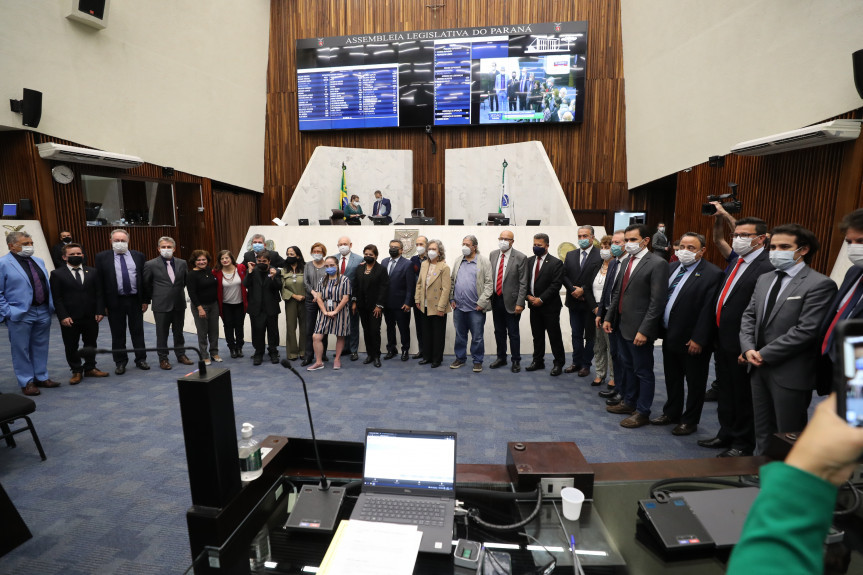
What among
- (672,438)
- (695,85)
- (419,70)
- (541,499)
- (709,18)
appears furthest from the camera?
(419,70)

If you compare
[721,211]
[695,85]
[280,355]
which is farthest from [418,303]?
[695,85]

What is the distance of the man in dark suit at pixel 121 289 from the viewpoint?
4730 mm

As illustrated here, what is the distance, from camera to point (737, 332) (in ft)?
9.77

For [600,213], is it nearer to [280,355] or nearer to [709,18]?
[709,18]

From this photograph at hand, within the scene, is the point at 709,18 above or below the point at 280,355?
above

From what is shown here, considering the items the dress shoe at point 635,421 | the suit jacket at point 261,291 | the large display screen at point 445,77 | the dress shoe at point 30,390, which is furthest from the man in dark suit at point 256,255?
the large display screen at point 445,77

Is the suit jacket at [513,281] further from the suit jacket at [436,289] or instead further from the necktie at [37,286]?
the necktie at [37,286]

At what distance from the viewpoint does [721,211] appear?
3.58 metres

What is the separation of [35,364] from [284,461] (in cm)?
415

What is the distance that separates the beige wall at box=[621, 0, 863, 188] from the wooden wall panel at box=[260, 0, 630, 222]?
1.37 ft

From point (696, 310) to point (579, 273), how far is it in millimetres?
1630

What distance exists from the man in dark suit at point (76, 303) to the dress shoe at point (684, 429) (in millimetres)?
5300

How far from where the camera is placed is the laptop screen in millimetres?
1490

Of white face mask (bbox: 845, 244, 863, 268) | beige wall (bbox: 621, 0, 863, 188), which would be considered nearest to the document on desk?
white face mask (bbox: 845, 244, 863, 268)
